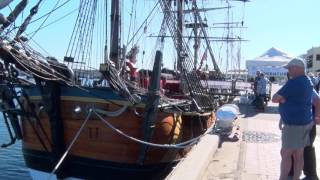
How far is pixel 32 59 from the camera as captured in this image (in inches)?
424

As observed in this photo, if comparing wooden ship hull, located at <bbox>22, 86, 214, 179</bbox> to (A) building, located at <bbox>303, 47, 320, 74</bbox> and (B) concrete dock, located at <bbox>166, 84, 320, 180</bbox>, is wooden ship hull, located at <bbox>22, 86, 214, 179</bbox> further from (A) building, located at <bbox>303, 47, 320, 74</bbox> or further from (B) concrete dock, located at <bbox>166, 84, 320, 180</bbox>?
(A) building, located at <bbox>303, 47, 320, 74</bbox>

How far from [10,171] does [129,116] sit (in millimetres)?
7907

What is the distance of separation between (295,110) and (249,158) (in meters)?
3.33

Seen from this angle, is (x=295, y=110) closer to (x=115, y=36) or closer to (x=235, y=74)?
(x=115, y=36)

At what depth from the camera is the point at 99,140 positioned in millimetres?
11188

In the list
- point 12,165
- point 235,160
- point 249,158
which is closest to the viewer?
point 235,160

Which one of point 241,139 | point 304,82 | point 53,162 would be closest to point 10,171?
point 53,162

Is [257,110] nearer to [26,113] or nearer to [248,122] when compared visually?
[248,122]

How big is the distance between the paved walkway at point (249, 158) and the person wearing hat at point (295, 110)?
1.46 metres

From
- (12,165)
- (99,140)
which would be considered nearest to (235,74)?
(12,165)

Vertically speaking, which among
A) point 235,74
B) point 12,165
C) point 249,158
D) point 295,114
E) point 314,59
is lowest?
point 12,165

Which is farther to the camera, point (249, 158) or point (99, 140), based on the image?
point (99, 140)

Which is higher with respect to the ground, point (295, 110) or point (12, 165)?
point (295, 110)

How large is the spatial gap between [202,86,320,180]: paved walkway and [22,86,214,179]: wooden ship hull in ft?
5.15
